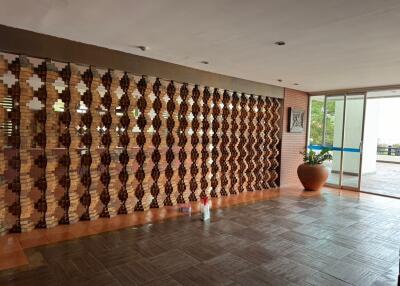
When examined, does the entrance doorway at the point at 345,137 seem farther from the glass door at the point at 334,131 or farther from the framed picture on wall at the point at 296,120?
the framed picture on wall at the point at 296,120

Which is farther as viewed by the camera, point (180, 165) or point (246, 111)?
point (246, 111)

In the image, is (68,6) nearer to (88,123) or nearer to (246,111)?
(88,123)

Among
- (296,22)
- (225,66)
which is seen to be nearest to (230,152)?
(225,66)

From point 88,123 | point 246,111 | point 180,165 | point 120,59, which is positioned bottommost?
point 180,165

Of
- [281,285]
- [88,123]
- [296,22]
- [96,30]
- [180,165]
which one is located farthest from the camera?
[180,165]

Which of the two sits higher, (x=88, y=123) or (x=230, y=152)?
(x=88, y=123)

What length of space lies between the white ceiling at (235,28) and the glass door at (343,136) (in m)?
2.52

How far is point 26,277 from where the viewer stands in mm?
2658

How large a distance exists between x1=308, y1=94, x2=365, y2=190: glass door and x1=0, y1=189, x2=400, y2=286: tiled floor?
8.76ft

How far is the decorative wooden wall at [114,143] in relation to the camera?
12.4 feet

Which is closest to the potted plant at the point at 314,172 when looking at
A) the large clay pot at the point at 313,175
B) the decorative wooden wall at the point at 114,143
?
the large clay pot at the point at 313,175

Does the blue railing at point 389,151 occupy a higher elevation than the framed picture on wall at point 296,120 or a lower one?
lower

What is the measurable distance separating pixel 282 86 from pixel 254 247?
15.8ft

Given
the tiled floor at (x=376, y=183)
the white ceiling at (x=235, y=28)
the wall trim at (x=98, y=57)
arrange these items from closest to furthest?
the white ceiling at (x=235, y=28)
the wall trim at (x=98, y=57)
the tiled floor at (x=376, y=183)
